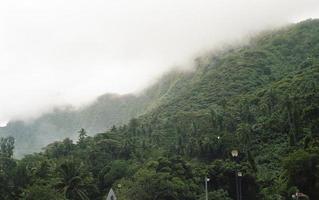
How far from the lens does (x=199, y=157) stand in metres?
103

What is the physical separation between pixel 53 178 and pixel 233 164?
2976 centimetres

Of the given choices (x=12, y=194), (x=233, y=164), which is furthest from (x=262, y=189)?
(x=12, y=194)

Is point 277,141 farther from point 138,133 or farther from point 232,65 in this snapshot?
point 232,65

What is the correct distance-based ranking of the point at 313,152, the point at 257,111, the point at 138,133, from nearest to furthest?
the point at 313,152 → the point at 257,111 → the point at 138,133

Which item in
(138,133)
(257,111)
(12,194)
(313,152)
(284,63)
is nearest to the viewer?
(313,152)

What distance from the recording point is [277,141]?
107375 millimetres

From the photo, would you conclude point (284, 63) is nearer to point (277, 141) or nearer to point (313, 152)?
point (277, 141)

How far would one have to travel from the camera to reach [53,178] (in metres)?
75.7

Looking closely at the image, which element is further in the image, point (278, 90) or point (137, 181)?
point (278, 90)

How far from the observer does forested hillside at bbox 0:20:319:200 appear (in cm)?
7375

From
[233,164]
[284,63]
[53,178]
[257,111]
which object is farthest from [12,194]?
[284,63]

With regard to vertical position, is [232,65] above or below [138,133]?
above

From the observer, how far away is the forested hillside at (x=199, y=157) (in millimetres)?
73750

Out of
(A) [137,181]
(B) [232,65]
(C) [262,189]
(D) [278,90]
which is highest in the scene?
(B) [232,65]
